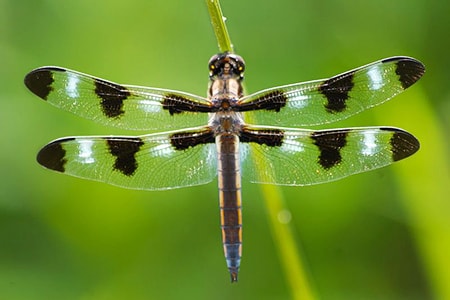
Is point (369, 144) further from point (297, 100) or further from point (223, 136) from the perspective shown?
point (223, 136)

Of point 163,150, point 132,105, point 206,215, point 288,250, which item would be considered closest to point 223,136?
point 163,150

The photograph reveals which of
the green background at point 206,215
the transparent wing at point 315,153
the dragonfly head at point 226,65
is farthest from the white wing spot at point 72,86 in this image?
the green background at point 206,215

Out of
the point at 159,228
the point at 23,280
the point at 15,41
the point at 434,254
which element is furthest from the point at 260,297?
the point at 15,41

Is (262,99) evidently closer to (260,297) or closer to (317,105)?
(317,105)

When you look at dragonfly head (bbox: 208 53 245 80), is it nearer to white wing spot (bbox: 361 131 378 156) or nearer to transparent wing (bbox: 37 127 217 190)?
transparent wing (bbox: 37 127 217 190)

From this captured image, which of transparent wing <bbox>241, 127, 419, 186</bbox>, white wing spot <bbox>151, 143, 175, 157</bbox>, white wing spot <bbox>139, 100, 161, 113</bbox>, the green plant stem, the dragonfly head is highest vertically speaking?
the dragonfly head

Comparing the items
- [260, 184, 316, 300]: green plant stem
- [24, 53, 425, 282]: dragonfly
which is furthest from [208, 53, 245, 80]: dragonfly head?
[260, 184, 316, 300]: green plant stem
